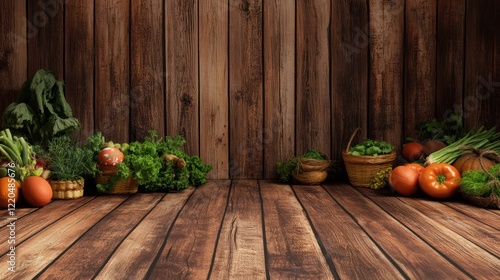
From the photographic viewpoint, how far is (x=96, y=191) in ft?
13.0

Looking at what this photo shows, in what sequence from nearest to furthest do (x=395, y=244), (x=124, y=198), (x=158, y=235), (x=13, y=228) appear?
(x=395, y=244), (x=158, y=235), (x=13, y=228), (x=124, y=198)

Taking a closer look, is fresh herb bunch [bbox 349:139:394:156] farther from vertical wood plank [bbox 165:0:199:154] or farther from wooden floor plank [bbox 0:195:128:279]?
wooden floor plank [bbox 0:195:128:279]

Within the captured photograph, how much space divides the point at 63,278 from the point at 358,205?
1.95 metres

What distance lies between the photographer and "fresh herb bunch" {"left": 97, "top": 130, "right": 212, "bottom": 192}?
3.65 meters

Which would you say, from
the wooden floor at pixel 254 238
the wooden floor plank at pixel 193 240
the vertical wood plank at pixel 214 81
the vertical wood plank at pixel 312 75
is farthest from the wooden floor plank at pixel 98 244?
the vertical wood plank at pixel 312 75

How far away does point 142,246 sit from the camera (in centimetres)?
234

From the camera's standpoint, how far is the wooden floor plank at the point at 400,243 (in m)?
1.99

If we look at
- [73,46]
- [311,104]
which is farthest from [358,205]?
[73,46]

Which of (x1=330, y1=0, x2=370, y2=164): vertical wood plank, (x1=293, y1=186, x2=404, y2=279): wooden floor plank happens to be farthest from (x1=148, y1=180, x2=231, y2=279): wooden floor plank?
(x1=330, y1=0, x2=370, y2=164): vertical wood plank

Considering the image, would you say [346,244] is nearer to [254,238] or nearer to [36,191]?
[254,238]

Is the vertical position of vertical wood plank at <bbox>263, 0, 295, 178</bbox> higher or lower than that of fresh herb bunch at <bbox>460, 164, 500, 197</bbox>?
higher

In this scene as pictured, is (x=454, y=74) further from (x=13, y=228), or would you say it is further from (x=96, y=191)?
(x=13, y=228)

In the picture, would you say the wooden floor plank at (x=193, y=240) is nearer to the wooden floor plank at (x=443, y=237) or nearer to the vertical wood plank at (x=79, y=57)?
the wooden floor plank at (x=443, y=237)

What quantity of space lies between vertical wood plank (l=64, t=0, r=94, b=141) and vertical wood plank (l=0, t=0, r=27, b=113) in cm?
35
